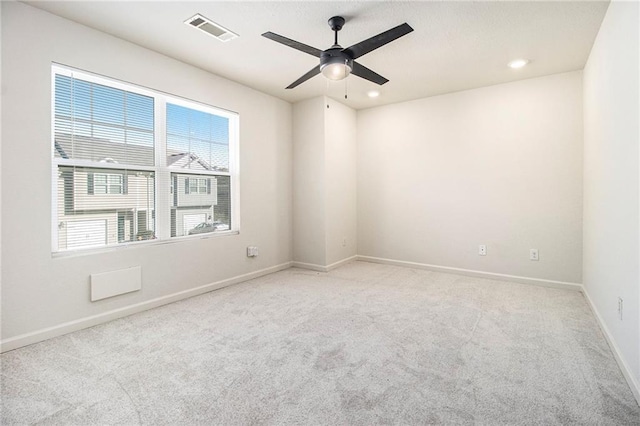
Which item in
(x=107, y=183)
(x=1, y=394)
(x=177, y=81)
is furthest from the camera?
(x=177, y=81)

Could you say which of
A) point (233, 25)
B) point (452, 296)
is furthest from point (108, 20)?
point (452, 296)

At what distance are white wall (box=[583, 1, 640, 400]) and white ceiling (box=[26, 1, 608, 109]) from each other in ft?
1.18

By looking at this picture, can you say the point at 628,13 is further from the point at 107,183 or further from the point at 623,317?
the point at 107,183

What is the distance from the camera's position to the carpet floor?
161 centimetres

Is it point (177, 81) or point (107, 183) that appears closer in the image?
point (107, 183)

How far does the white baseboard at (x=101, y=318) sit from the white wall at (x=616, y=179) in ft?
12.1

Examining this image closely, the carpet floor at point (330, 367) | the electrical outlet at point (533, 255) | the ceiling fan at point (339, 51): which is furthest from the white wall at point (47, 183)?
the electrical outlet at point (533, 255)

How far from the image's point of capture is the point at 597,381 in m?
1.86

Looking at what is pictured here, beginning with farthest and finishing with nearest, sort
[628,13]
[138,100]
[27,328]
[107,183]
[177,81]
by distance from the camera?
[177,81] < [138,100] < [107,183] < [27,328] < [628,13]

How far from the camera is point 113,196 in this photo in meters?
2.95

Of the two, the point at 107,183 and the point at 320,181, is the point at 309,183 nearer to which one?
the point at 320,181

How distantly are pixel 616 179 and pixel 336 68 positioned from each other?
7.24ft

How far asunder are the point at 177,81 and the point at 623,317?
4377mm

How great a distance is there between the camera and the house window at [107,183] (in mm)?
2832
